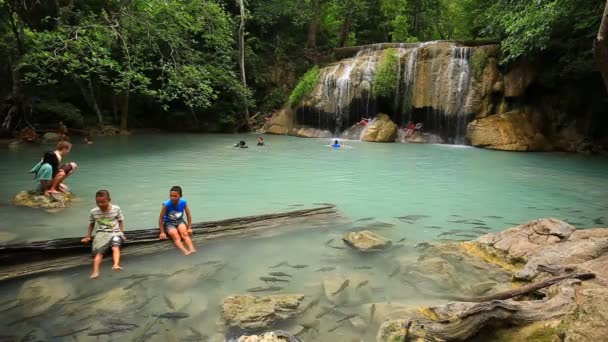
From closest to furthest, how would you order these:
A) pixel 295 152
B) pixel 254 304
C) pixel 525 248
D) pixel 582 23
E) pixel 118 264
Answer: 1. pixel 254 304
2. pixel 118 264
3. pixel 525 248
4. pixel 582 23
5. pixel 295 152

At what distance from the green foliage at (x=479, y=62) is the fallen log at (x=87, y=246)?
14.0 metres

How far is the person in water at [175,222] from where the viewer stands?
482 centimetres

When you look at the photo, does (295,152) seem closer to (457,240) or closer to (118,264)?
(457,240)

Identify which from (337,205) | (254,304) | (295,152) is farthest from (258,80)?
(254,304)

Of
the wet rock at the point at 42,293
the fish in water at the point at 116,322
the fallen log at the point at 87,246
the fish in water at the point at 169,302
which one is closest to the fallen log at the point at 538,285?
the fish in water at the point at 169,302

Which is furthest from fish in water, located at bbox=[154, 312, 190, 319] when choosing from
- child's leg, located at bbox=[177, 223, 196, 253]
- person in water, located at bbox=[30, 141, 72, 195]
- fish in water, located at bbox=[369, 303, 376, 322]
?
person in water, located at bbox=[30, 141, 72, 195]

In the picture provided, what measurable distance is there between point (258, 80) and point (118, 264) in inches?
817

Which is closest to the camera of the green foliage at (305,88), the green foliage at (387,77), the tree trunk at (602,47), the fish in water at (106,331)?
the tree trunk at (602,47)

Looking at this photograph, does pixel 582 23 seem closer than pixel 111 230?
No

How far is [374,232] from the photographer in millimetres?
5645

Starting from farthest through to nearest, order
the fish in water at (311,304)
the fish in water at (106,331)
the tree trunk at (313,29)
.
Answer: the tree trunk at (313,29), the fish in water at (311,304), the fish in water at (106,331)

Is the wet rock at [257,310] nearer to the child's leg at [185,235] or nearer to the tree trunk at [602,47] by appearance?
the child's leg at [185,235]

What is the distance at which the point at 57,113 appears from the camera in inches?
687

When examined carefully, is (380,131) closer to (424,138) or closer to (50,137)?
(424,138)
